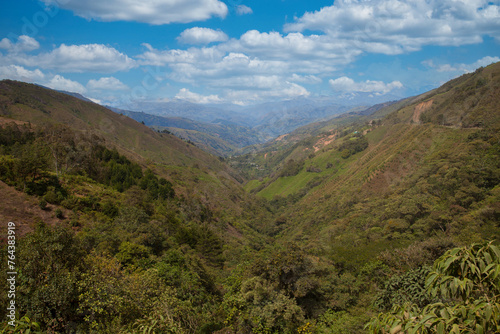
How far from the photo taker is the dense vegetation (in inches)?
325

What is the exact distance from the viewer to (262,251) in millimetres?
44406

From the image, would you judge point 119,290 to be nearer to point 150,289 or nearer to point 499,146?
point 150,289

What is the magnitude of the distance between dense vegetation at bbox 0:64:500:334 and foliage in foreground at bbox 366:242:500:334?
3 centimetres

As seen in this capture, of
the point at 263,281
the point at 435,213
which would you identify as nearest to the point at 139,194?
the point at 263,281

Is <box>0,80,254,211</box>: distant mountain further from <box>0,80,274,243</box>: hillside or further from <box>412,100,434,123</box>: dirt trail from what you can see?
<box>412,100,434,123</box>: dirt trail

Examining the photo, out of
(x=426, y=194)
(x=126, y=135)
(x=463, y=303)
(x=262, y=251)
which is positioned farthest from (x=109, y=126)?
(x=463, y=303)

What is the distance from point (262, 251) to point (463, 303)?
42.1 metres

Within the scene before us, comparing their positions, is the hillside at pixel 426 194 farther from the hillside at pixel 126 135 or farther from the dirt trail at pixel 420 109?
the hillside at pixel 126 135

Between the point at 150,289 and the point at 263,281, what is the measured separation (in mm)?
9509

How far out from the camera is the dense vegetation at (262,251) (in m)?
8.25

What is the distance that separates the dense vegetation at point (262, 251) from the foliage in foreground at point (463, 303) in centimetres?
3

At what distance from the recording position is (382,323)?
433 cm

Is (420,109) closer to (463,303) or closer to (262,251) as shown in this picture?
(262,251)

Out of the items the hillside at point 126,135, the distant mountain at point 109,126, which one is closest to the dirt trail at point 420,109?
the hillside at point 126,135
